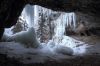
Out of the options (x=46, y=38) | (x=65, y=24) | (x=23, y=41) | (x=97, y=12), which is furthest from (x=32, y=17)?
(x=97, y=12)

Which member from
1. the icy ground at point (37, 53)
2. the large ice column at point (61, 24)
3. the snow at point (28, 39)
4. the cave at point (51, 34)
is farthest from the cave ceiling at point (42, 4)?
the large ice column at point (61, 24)

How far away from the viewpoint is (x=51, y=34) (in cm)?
1385

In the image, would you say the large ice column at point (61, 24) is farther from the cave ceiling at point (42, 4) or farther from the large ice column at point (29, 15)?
the cave ceiling at point (42, 4)

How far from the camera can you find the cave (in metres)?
6.58

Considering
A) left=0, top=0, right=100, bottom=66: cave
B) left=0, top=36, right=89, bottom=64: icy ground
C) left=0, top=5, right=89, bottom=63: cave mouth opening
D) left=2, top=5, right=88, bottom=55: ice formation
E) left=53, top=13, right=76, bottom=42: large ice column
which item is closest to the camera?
left=0, top=0, right=100, bottom=66: cave

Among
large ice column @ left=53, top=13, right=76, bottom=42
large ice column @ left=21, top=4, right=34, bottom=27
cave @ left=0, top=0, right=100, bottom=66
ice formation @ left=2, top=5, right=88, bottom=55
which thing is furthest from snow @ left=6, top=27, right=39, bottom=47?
large ice column @ left=21, top=4, right=34, bottom=27

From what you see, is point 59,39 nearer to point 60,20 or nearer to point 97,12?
point 60,20

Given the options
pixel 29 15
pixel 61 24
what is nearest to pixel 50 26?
pixel 61 24

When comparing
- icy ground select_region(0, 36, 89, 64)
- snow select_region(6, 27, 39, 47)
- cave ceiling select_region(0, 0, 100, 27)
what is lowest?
icy ground select_region(0, 36, 89, 64)

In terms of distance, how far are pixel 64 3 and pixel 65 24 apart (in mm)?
6305

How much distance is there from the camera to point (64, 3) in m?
6.68

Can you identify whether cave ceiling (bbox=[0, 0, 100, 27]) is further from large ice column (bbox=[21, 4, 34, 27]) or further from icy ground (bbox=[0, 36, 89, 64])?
large ice column (bbox=[21, 4, 34, 27])

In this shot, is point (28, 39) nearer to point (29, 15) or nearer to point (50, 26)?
point (50, 26)

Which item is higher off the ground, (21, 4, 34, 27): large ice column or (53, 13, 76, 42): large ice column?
(21, 4, 34, 27): large ice column
